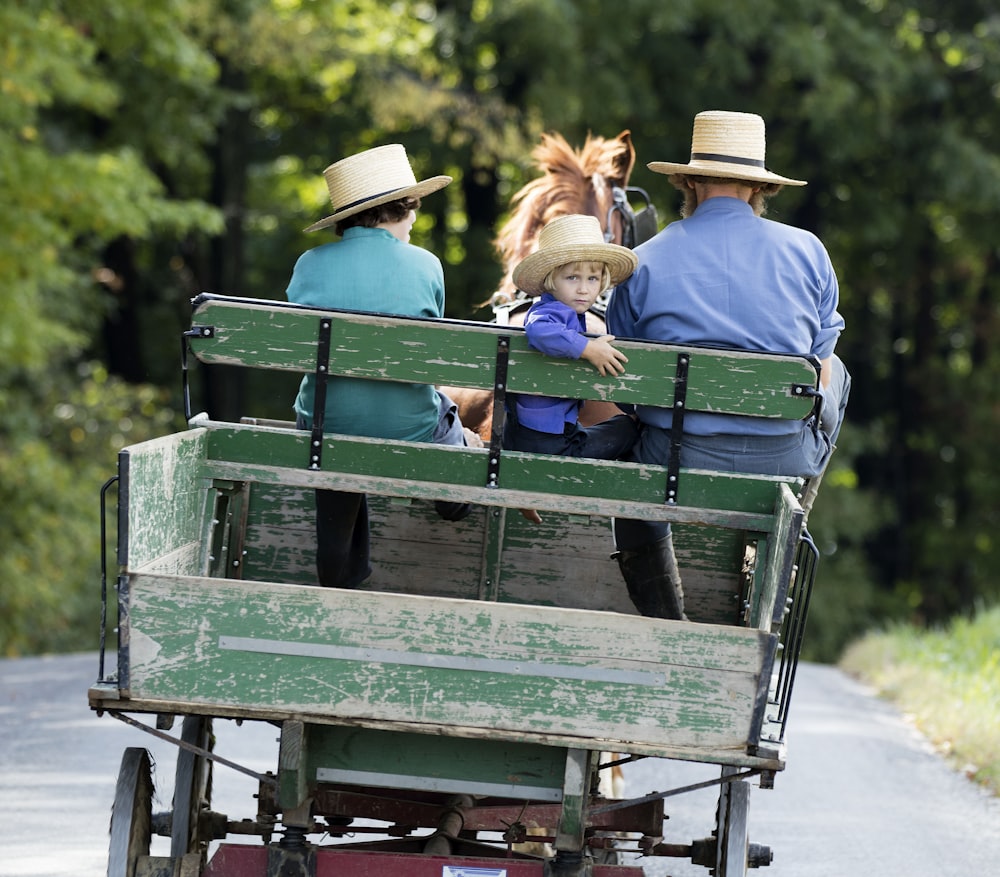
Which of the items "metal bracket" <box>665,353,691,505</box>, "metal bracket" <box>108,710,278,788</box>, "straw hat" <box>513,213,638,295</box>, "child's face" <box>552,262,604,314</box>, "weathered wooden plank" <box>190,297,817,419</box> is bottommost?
"metal bracket" <box>108,710,278,788</box>

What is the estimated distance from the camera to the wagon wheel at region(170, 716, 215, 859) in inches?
191

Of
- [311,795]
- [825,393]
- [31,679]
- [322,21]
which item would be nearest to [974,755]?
[825,393]

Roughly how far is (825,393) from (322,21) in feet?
52.3

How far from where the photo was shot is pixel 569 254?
4750 millimetres

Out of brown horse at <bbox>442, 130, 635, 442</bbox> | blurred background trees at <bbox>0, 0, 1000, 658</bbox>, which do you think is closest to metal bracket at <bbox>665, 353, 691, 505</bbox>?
brown horse at <bbox>442, 130, 635, 442</bbox>

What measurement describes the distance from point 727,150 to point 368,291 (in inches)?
44.6

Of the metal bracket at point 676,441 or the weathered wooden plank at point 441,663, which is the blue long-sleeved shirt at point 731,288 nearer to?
the metal bracket at point 676,441

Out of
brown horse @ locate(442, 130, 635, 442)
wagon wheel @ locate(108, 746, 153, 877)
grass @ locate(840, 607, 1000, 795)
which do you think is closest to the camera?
wagon wheel @ locate(108, 746, 153, 877)

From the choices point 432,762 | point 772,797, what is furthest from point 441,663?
point 772,797

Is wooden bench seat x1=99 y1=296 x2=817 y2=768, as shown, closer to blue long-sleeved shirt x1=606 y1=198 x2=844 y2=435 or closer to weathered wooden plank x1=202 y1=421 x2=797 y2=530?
weathered wooden plank x1=202 y1=421 x2=797 y2=530

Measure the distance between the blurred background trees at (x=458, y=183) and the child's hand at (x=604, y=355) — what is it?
1028 centimetres

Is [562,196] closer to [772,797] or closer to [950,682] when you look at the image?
[772,797]

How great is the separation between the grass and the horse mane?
333cm

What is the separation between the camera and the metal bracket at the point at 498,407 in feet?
14.6
